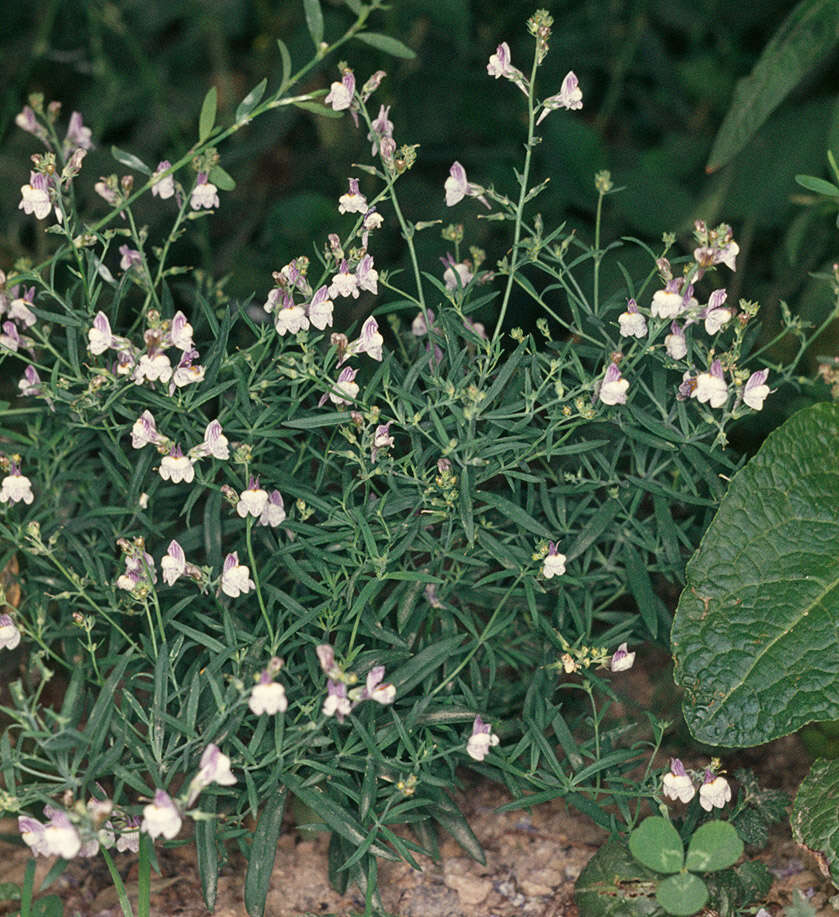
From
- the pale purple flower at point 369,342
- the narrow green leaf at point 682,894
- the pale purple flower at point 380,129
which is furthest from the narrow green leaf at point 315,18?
the narrow green leaf at point 682,894

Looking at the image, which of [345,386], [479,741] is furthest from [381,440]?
[479,741]

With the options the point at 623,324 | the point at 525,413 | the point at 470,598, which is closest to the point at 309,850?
the point at 470,598

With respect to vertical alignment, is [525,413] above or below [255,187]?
above

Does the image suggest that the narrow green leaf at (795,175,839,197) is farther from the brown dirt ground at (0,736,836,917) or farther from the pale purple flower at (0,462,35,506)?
the pale purple flower at (0,462,35,506)

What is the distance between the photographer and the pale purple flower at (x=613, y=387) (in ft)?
4.96

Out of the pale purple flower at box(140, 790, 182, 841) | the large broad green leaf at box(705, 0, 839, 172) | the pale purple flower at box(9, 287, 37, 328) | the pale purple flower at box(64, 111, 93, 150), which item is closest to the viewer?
the pale purple flower at box(140, 790, 182, 841)

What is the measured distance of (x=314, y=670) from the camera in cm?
158

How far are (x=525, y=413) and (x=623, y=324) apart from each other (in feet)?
0.57

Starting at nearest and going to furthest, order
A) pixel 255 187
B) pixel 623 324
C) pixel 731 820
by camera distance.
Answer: pixel 623 324 → pixel 731 820 → pixel 255 187

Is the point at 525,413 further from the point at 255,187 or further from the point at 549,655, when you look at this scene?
the point at 255,187

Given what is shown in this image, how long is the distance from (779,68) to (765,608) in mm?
1017

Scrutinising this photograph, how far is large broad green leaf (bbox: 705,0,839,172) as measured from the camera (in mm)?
2037

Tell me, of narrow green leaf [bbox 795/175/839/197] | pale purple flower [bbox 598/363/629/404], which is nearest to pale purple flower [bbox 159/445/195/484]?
pale purple flower [bbox 598/363/629/404]

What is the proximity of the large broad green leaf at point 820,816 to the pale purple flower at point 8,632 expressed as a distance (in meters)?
1.08
